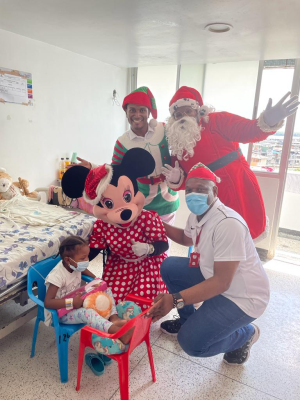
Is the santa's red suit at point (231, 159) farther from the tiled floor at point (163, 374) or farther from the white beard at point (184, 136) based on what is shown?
the tiled floor at point (163, 374)

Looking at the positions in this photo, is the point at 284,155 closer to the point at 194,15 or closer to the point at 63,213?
the point at 194,15

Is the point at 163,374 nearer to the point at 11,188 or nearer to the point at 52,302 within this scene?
the point at 52,302

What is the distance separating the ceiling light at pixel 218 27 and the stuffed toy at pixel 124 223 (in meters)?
1.03

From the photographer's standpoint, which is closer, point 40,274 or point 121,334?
point 121,334

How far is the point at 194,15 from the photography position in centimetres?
184

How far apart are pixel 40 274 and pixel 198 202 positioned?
2.95 feet

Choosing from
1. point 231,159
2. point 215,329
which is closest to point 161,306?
point 215,329

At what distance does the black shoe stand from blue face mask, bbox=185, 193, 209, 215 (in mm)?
853

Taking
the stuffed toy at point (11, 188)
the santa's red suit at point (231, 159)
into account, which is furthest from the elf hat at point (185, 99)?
the stuffed toy at point (11, 188)

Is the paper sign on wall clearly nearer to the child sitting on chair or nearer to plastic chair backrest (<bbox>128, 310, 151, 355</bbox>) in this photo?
the child sitting on chair

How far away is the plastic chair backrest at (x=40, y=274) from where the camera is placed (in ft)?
5.01

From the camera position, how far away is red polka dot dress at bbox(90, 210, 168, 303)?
1728mm

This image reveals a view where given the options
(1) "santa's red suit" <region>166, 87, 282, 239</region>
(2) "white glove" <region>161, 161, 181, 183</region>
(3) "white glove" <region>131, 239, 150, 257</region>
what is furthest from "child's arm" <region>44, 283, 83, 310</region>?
(1) "santa's red suit" <region>166, 87, 282, 239</region>

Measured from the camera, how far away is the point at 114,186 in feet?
5.41
